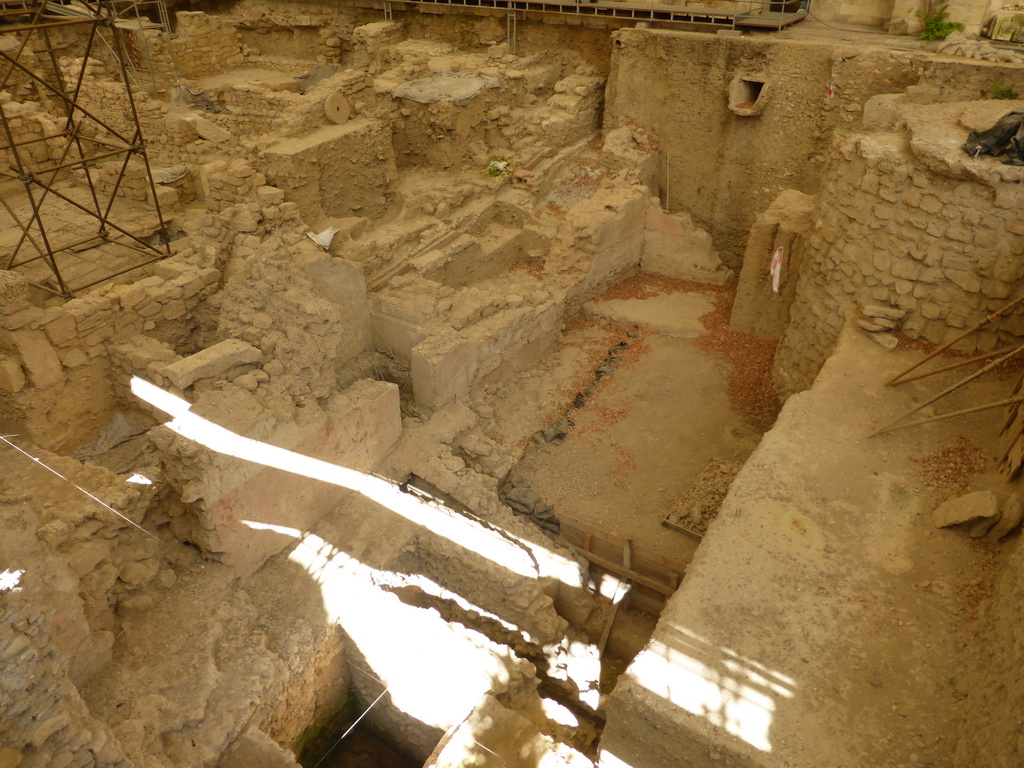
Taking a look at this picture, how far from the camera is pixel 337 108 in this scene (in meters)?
9.63

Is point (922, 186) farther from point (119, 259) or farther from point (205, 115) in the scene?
point (205, 115)

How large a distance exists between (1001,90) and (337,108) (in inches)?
312

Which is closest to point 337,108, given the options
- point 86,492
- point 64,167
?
point 64,167

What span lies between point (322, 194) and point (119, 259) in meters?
2.54

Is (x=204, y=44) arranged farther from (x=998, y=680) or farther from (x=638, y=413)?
(x=998, y=680)

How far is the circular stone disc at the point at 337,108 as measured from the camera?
9469 millimetres

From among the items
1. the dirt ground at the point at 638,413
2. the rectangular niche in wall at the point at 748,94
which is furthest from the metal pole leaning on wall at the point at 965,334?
the rectangular niche in wall at the point at 748,94

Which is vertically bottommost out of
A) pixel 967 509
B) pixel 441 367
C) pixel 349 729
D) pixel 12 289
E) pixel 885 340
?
pixel 349 729

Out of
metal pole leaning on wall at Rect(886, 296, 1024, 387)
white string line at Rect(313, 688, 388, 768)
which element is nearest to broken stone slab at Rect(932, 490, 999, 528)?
metal pole leaning on wall at Rect(886, 296, 1024, 387)

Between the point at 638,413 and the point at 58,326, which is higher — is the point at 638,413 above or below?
below

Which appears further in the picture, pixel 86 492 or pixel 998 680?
pixel 86 492

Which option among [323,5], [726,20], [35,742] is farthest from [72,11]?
[35,742]

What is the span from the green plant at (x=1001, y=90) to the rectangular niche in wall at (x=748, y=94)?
8.58 ft

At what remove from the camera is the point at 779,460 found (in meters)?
5.86
